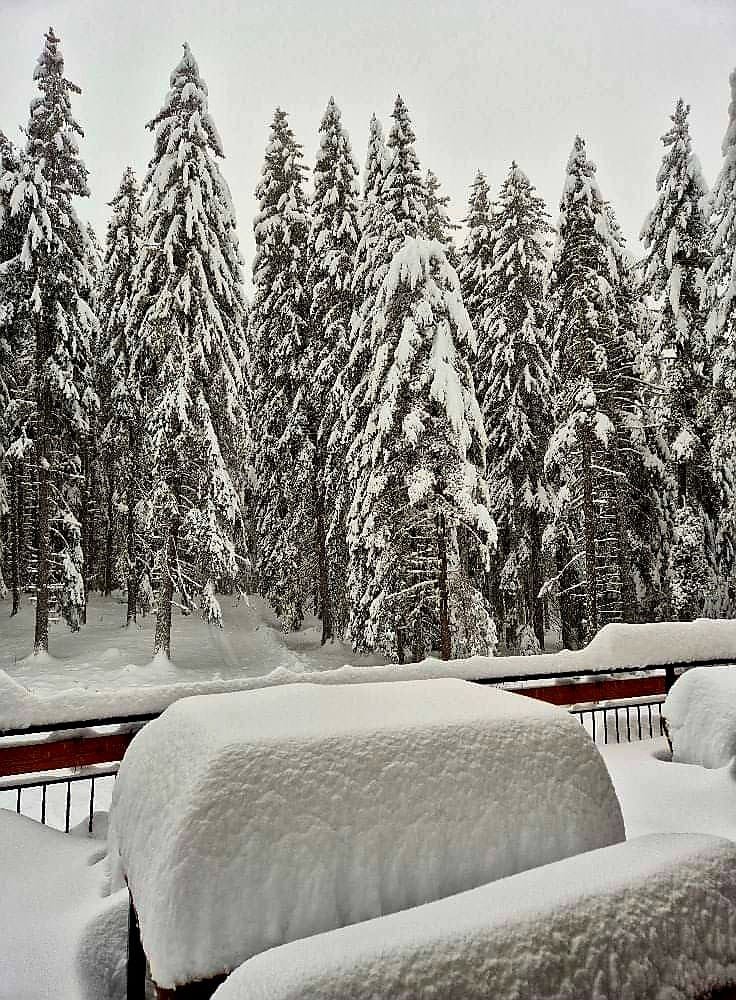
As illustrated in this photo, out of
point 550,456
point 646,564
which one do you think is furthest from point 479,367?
point 646,564

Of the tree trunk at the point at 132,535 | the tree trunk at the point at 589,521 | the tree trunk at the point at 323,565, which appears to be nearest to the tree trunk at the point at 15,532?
the tree trunk at the point at 132,535

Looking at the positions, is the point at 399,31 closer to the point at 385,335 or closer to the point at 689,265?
the point at 385,335

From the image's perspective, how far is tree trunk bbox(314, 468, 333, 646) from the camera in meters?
21.8

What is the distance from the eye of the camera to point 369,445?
15852 mm

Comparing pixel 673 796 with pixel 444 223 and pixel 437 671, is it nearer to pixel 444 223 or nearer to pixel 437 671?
pixel 437 671

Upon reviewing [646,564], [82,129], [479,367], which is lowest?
[646,564]

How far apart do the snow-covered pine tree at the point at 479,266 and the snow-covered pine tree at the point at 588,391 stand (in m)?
3.00

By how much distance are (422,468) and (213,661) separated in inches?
346

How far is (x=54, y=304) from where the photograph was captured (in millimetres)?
18750

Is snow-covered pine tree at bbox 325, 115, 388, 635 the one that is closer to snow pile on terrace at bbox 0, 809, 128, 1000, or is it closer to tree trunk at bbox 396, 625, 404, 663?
tree trunk at bbox 396, 625, 404, 663

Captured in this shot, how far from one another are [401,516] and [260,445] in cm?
943

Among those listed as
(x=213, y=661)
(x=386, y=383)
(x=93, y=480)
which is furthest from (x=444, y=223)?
(x=93, y=480)

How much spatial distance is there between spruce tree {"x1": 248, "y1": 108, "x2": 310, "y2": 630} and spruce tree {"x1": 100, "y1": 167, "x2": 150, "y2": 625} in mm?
4353

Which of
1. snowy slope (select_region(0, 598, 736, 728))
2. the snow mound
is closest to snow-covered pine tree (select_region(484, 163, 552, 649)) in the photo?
snowy slope (select_region(0, 598, 736, 728))
